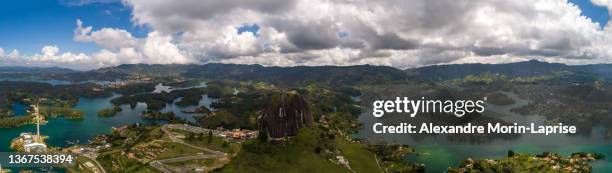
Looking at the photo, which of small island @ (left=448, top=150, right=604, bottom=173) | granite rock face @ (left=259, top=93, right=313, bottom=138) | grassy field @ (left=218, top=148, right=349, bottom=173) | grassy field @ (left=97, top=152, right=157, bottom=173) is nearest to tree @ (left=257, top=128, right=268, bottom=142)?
granite rock face @ (left=259, top=93, right=313, bottom=138)

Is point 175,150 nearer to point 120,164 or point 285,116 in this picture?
point 120,164

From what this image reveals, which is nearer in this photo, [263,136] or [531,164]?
[263,136]

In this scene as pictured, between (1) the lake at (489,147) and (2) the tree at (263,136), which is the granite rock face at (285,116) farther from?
(1) the lake at (489,147)

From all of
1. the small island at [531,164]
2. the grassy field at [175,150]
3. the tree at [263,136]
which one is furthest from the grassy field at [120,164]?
the small island at [531,164]

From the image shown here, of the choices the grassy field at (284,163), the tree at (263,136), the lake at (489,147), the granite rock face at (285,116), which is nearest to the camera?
the grassy field at (284,163)

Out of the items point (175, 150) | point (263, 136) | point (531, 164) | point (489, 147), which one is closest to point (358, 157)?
point (263, 136)

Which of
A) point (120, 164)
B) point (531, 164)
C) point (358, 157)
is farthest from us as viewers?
point (531, 164)

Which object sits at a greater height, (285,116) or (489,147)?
(285,116)

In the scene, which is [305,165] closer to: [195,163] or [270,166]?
[270,166]
